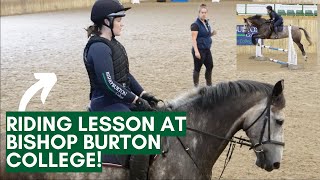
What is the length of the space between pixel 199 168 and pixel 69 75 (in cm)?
961

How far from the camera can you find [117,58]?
3.97 metres

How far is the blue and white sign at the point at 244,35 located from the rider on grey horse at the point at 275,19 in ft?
2.12

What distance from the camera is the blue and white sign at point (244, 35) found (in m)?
16.5

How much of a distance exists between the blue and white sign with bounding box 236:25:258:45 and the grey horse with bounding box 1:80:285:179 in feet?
41.0

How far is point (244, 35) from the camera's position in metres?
17.0

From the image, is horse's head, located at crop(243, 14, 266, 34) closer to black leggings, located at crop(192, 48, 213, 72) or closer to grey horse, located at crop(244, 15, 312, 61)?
grey horse, located at crop(244, 15, 312, 61)

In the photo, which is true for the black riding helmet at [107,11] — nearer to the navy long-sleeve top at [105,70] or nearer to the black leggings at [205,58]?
the navy long-sleeve top at [105,70]

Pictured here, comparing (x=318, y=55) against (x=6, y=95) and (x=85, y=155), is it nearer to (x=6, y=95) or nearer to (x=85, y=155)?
(x=6, y=95)

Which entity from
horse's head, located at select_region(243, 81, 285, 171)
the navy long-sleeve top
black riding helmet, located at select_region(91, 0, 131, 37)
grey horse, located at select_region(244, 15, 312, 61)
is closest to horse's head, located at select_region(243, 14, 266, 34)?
grey horse, located at select_region(244, 15, 312, 61)

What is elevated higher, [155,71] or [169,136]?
[169,136]

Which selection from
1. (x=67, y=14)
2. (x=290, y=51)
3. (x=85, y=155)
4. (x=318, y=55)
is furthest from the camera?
(x=67, y=14)

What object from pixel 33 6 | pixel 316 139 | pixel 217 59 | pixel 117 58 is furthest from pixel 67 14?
pixel 117 58

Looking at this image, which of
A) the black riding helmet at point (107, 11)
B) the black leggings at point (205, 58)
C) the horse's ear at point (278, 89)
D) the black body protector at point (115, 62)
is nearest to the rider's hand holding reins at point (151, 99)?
the black body protector at point (115, 62)

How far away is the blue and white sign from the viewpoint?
54.2 ft
